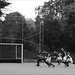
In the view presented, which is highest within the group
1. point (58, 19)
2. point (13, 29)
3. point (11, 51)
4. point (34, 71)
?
point (58, 19)

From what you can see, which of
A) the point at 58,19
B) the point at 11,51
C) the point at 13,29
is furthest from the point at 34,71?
the point at 58,19

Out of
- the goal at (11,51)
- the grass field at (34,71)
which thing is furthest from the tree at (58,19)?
the grass field at (34,71)

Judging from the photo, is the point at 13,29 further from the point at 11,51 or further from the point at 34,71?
the point at 34,71

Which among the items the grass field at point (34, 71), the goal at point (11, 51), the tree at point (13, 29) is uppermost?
the tree at point (13, 29)

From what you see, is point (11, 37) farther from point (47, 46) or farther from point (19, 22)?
point (47, 46)

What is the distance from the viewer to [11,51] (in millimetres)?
41938

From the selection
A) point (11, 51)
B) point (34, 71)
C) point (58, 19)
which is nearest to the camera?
point (34, 71)

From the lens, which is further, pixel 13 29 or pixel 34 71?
pixel 13 29

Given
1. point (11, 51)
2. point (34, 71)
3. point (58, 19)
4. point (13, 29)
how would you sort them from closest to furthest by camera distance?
point (34, 71), point (13, 29), point (11, 51), point (58, 19)

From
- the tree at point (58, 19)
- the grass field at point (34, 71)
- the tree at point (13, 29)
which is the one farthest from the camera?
the tree at point (58, 19)

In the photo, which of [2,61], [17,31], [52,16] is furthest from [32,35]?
[52,16]

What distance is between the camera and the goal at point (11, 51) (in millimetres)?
41750

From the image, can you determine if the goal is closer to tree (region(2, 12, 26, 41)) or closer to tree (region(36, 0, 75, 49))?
tree (region(2, 12, 26, 41))

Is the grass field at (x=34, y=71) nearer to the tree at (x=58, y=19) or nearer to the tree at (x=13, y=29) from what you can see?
the tree at (x=13, y=29)
